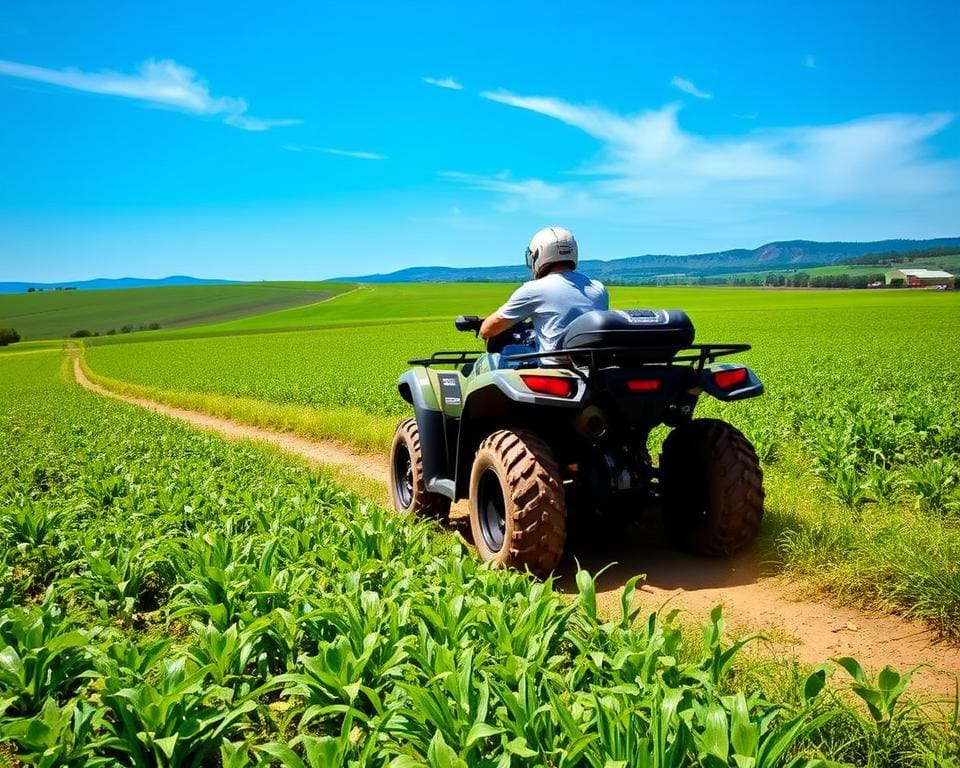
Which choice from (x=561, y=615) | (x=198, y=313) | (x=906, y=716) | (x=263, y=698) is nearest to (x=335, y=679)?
(x=263, y=698)

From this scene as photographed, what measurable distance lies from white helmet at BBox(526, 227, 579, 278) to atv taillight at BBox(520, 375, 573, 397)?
1086 mm

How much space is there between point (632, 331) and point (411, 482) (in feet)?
10.9

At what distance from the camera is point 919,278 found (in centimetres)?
9650

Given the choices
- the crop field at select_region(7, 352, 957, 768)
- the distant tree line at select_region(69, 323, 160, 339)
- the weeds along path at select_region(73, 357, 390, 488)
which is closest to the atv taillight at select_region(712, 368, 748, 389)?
the crop field at select_region(7, 352, 957, 768)

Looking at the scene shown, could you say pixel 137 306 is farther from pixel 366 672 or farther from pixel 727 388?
pixel 366 672

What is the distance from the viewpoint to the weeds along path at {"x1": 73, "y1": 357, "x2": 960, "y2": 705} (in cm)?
337

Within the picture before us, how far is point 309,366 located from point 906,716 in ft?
89.9

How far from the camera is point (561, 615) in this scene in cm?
316

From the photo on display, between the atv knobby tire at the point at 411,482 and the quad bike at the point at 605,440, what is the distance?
77 centimetres

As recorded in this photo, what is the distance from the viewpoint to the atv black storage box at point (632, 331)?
13.9 ft

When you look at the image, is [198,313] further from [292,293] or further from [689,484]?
[689,484]

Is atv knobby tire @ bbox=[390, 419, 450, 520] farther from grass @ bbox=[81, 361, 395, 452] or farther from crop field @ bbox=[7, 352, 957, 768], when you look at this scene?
grass @ bbox=[81, 361, 395, 452]

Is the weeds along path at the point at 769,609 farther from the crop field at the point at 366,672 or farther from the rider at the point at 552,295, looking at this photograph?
the rider at the point at 552,295

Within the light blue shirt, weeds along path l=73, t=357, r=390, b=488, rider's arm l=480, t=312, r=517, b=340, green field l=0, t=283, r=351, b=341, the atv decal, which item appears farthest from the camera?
green field l=0, t=283, r=351, b=341
